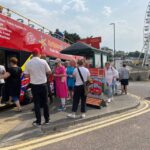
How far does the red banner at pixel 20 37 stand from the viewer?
32.6 feet

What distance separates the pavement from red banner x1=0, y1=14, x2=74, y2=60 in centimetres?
211

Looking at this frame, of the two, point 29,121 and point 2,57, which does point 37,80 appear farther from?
point 2,57

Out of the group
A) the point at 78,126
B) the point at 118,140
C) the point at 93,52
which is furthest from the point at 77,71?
the point at 93,52

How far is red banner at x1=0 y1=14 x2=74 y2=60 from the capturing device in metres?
9.93

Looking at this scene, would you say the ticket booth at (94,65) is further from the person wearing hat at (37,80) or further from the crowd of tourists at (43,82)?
the person wearing hat at (37,80)

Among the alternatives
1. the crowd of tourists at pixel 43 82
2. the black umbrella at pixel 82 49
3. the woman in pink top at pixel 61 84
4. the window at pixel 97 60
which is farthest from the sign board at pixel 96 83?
the window at pixel 97 60

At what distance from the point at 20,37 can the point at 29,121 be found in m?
3.49

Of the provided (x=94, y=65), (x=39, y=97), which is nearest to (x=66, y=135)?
(x=39, y=97)

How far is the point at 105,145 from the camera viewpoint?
6.43 m

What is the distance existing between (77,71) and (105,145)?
316 cm

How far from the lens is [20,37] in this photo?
35.6ft

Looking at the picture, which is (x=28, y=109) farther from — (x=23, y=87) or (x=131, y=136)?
(x=131, y=136)

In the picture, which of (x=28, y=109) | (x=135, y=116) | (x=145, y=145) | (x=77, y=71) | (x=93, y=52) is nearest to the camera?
(x=145, y=145)

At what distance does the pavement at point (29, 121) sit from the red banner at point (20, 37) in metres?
2.11
